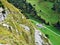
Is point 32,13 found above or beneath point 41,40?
beneath

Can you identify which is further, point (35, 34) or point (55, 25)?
point (55, 25)

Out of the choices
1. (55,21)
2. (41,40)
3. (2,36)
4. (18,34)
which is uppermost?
(2,36)

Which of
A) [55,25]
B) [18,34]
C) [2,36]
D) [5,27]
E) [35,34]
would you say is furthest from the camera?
[55,25]

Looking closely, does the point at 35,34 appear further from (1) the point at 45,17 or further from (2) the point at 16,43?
(1) the point at 45,17

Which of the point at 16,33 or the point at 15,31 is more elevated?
the point at 15,31

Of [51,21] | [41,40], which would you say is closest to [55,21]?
[51,21]

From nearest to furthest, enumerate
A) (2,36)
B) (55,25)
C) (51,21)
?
1. (2,36)
2. (55,25)
3. (51,21)

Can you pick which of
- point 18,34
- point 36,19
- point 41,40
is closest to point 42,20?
point 36,19
